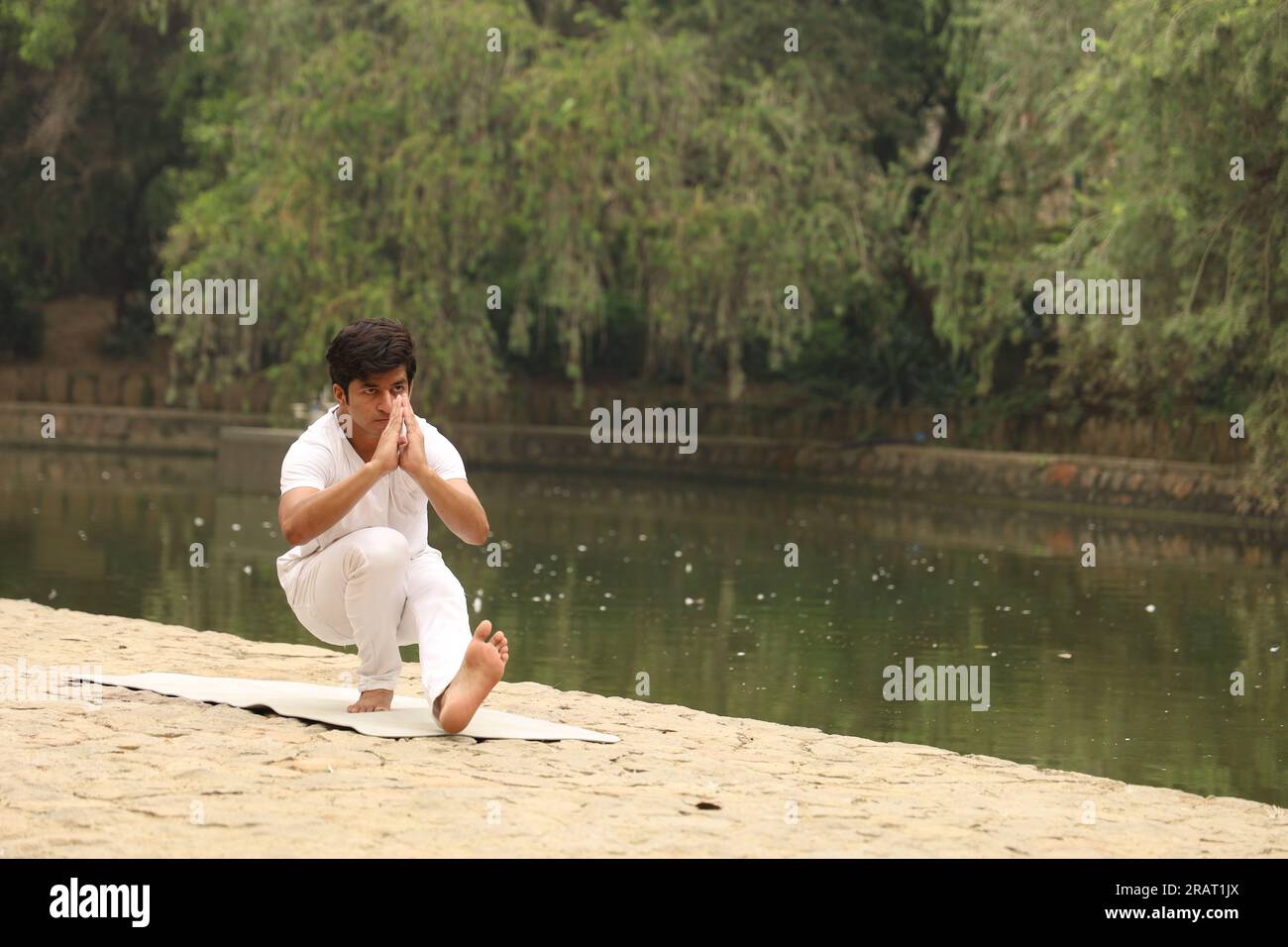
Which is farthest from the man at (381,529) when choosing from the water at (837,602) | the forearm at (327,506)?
the water at (837,602)

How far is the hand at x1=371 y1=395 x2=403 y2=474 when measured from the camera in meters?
6.78

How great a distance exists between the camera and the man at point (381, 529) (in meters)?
6.86

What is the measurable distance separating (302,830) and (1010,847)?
6.47ft

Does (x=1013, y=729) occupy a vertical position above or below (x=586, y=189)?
below

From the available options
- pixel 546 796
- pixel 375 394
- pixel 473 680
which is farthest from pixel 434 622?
pixel 546 796

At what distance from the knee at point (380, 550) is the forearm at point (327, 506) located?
154mm

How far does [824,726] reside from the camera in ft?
29.1

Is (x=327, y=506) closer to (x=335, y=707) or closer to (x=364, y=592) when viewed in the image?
(x=364, y=592)

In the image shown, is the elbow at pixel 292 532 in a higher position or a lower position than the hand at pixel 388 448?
lower

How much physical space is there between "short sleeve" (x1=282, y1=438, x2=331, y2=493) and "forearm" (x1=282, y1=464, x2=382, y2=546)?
14 cm

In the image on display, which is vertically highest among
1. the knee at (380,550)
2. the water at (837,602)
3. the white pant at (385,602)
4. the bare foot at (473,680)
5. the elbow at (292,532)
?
the elbow at (292,532)

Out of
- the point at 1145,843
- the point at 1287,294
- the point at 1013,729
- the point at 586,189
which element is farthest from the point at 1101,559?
the point at 1145,843

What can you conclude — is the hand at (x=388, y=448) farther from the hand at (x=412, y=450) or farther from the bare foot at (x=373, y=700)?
the bare foot at (x=373, y=700)

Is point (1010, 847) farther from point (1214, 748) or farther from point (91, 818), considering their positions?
point (1214, 748)
